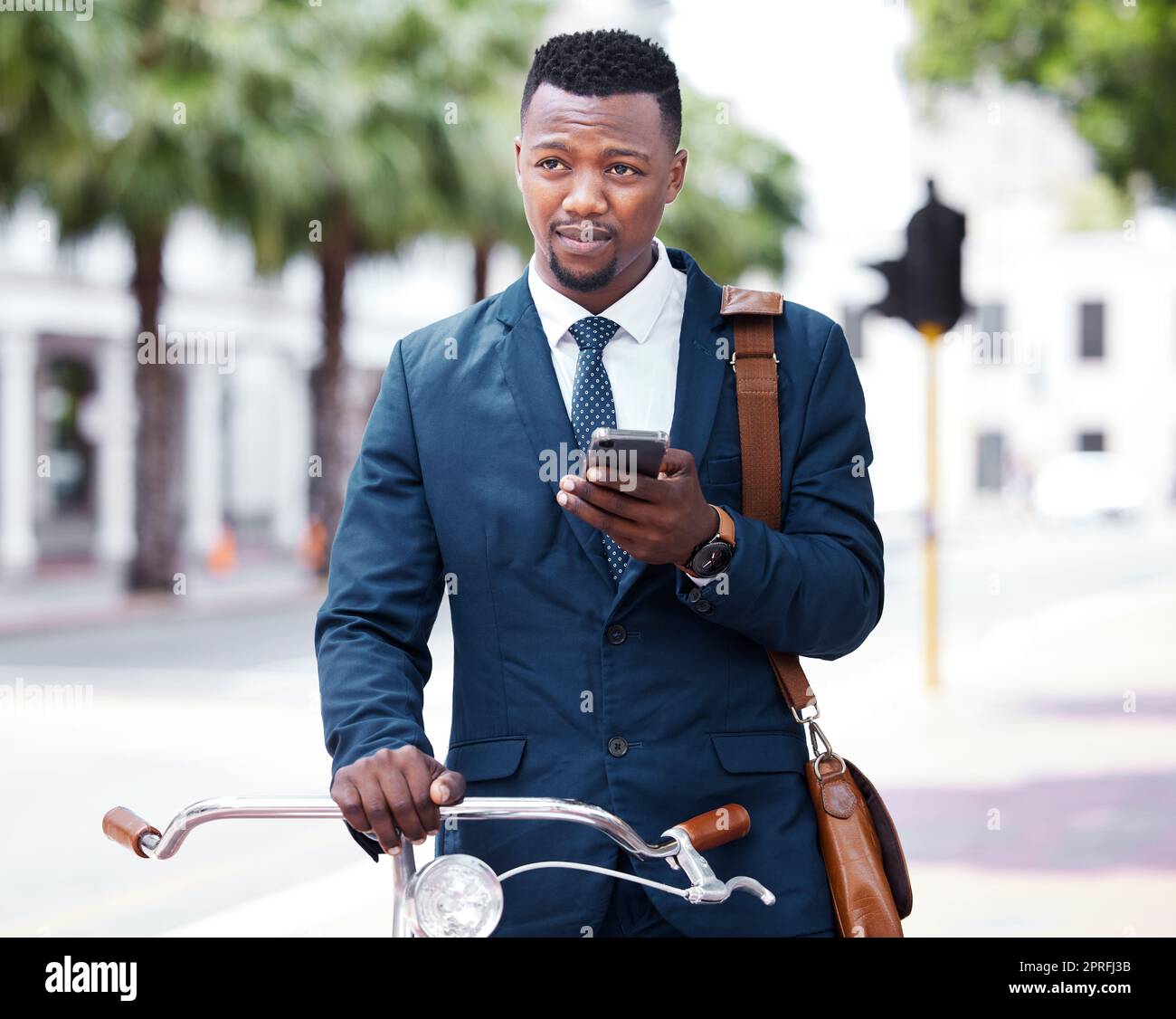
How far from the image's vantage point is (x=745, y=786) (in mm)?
2029

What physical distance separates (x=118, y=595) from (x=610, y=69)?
20263 mm

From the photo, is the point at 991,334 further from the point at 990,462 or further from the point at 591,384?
the point at 591,384

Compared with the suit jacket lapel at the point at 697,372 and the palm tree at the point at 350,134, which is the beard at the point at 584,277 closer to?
the suit jacket lapel at the point at 697,372

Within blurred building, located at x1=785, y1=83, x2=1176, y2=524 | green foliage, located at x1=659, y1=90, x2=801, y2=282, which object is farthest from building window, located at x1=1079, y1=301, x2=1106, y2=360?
green foliage, located at x1=659, y1=90, x2=801, y2=282

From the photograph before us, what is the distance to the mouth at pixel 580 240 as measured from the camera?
2037mm

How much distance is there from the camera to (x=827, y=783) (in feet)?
6.79

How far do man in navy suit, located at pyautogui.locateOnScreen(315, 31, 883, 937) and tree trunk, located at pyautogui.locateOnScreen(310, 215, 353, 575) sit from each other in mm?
19348

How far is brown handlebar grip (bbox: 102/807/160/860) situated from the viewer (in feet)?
6.01

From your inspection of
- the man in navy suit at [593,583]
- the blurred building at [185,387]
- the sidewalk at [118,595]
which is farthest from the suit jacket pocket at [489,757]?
the blurred building at [185,387]
